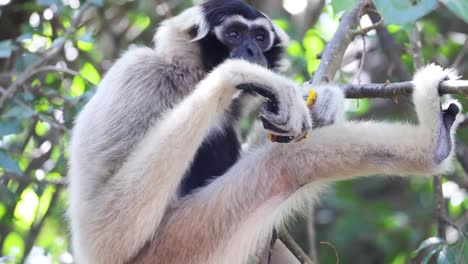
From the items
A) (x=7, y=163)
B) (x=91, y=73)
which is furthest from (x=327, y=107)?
(x=91, y=73)

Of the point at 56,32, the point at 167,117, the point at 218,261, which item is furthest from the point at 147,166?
the point at 56,32

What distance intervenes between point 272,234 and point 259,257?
0.97 feet

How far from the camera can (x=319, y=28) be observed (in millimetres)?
8234

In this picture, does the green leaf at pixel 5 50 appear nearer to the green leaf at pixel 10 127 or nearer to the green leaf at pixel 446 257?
the green leaf at pixel 10 127

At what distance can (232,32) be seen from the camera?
194 inches

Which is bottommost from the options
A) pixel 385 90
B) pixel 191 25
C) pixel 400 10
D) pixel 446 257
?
pixel 446 257

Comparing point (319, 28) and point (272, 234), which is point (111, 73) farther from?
point (319, 28)

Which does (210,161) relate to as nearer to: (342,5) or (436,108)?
(436,108)

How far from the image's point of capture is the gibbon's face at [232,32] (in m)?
4.89

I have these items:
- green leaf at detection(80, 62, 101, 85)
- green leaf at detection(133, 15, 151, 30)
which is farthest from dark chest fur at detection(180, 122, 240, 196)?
green leaf at detection(133, 15, 151, 30)

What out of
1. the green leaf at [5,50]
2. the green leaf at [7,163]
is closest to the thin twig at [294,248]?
the green leaf at [7,163]

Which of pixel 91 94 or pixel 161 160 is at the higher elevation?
pixel 161 160

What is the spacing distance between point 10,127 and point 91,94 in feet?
2.22

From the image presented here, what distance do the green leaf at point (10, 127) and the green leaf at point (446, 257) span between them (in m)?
3.04
